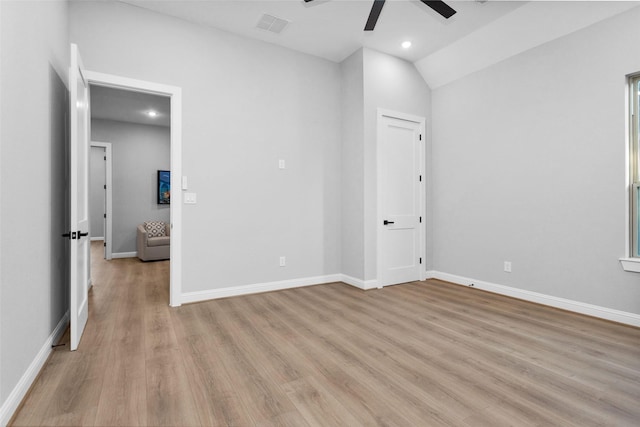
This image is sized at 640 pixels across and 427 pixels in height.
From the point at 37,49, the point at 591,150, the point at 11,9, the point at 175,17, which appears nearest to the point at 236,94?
the point at 175,17

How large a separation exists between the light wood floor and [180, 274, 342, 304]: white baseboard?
16 centimetres

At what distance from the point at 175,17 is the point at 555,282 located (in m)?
5.03

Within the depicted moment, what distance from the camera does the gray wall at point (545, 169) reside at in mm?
3029

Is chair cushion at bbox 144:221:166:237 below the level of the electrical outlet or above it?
above

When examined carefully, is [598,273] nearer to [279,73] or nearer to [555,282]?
[555,282]

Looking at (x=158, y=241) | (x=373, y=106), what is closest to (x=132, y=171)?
(x=158, y=241)

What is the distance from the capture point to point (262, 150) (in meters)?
4.04

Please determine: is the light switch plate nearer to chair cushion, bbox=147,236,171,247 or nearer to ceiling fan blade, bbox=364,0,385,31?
ceiling fan blade, bbox=364,0,385,31

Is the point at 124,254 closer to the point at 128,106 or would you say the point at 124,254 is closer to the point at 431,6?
the point at 128,106

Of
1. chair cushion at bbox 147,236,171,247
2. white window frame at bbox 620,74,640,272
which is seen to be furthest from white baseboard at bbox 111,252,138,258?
white window frame at bbox 620,74,640,272

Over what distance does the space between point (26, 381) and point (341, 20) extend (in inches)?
160

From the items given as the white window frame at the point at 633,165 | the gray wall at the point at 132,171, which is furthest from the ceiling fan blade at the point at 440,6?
the gray wall at the point at 132,171

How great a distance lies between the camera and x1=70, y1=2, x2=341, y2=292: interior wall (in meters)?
3.33

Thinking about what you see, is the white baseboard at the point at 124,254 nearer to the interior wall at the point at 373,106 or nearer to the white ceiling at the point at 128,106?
the white ceiling at the point at 128,106
